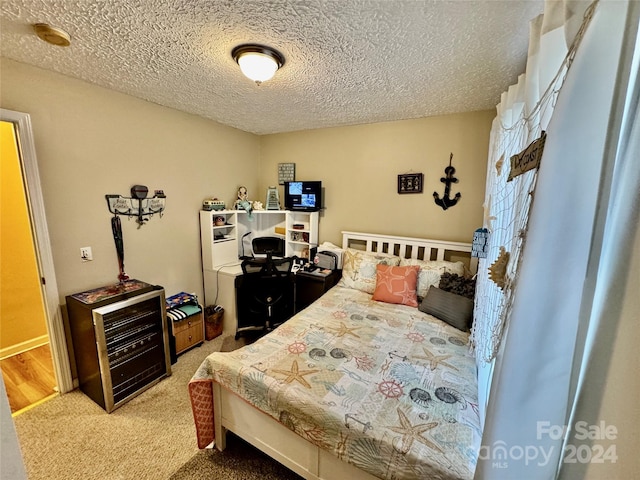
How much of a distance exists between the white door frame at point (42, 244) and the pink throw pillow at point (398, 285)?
2.66 meters

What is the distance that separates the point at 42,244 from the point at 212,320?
1566 mm

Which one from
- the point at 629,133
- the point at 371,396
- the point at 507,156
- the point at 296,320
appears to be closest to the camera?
the point at 629,133

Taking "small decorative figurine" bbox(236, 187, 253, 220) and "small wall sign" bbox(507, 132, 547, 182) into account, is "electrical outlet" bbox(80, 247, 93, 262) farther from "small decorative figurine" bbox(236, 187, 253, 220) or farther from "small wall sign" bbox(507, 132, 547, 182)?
"small wall sign" bbox(507, 132, 547, 182)

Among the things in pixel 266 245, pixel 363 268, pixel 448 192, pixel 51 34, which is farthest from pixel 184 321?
pixel 448 192

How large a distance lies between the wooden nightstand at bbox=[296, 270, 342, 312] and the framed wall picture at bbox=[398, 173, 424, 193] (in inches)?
49.8

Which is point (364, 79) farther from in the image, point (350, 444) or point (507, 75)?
point (350, 444)

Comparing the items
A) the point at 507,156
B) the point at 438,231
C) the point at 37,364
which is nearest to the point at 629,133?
the point at 507,156

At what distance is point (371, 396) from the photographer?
1.33 m

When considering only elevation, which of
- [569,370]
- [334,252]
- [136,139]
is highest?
[136,139]

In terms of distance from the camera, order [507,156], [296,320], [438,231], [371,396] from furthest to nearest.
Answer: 1. [438,231]
2. [296,320]
3. [507,156]
4. [371,396]

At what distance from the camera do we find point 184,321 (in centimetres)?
260

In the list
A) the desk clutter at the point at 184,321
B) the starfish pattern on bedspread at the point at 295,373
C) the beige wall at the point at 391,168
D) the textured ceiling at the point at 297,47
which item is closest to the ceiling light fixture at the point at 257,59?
the textured ceiling at the point at 297,47

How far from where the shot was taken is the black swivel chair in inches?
105

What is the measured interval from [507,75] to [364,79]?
3.23 ft
